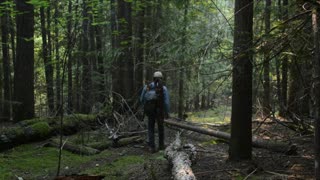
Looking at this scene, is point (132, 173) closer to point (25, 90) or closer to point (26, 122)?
point (26, 122)

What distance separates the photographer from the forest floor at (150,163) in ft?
22.0

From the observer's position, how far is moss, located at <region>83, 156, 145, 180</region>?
7701mm

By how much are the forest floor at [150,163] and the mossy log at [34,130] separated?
21 centimetres

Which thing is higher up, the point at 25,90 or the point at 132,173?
the point at 25,90

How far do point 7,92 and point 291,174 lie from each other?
1655 centimetres

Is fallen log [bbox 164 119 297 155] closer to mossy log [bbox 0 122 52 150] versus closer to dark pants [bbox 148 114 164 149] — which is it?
dark pants [bbox 148 114 164 149]

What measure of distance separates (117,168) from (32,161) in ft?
7.58

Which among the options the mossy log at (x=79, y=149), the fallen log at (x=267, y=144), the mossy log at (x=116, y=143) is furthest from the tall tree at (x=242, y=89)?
the mossy log at (x=116, y=143)

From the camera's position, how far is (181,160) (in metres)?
6.78

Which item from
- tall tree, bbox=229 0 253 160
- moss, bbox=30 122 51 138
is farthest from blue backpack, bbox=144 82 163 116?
tall tree, bbox=229 0 253 160

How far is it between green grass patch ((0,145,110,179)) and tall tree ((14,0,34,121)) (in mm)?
2765

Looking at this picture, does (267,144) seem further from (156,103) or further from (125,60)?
(125,60)

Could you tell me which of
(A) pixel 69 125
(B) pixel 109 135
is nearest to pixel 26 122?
(A) pixel 69 125

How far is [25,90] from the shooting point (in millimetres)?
13203
